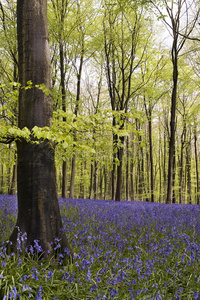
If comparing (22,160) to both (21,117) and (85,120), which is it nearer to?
(21,117)

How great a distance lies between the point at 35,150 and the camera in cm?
388

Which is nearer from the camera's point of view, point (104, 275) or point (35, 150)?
point (104, 275)

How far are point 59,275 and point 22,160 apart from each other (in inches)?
68.9

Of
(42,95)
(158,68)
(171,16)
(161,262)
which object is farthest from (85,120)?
(158,68)

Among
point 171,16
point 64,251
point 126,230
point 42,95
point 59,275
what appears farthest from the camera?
point 171,16

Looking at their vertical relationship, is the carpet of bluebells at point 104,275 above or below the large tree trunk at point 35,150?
below

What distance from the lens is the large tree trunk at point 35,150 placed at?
3781mm

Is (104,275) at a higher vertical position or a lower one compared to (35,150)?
lower

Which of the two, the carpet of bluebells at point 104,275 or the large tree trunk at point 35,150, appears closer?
the carpet of bluebells at point 104,275

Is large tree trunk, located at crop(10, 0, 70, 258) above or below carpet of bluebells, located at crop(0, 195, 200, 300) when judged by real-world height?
above

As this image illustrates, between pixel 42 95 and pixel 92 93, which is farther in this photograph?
pixel 92 93

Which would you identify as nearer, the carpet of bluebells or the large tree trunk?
the carpet of bluebells

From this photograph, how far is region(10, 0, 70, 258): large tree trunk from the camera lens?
378 cm

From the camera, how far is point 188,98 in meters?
25.3
